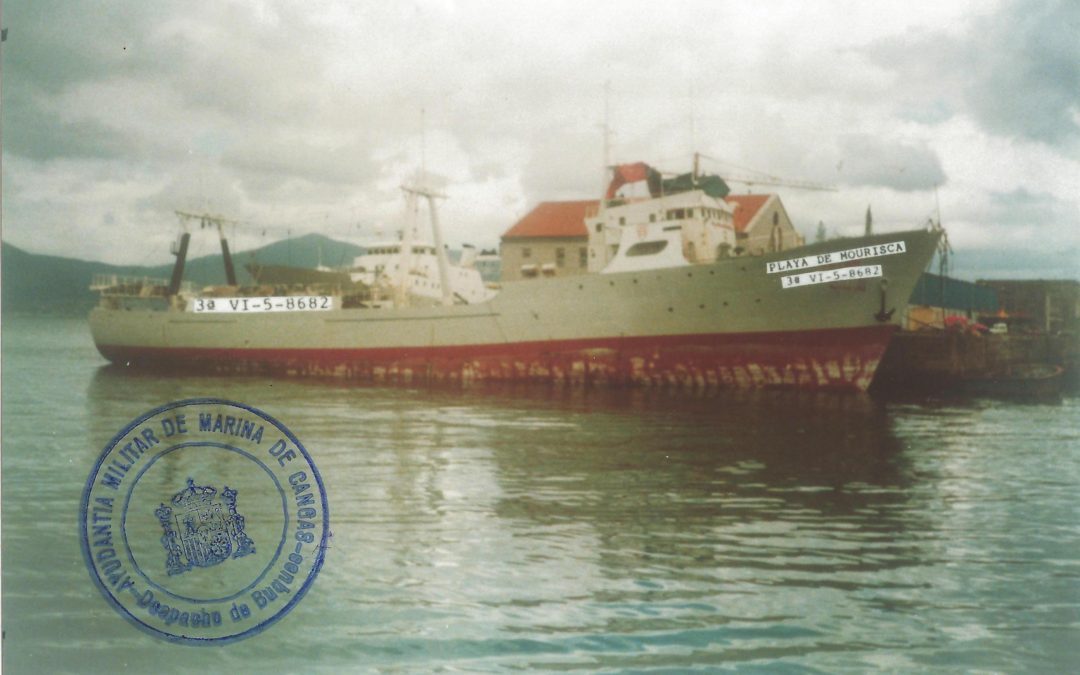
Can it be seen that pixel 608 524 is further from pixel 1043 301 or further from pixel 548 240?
pixel 548 240

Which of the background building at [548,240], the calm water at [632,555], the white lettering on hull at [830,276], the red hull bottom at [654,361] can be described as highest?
the background building at [548,240]

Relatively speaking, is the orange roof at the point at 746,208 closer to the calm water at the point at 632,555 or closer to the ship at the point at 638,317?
the ship at the point at 638,317

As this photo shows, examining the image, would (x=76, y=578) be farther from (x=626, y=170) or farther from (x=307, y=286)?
(x=307, y=286)

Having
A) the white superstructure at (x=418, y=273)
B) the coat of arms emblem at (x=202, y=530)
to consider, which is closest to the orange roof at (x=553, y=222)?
the white superstructure at (x=418, y=273)

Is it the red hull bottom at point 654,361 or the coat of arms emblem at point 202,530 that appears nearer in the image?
the coat of arms emblem at point 202,530

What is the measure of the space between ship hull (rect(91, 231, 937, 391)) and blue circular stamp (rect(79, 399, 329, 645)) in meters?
11.8

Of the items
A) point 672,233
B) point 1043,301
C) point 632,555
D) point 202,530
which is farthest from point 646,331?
point 1043,301

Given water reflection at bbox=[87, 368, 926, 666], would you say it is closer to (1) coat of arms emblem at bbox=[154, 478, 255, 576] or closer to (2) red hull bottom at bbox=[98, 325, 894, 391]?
(1) coat of arms emblem at bbox=[154, 478, 255, 576]

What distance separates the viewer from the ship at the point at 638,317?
58.9ft

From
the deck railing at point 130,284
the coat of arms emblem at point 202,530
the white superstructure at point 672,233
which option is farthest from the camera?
the deck railing at point 130,284

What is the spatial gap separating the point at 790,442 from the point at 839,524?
4.61 m

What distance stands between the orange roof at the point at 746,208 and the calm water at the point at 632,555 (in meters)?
18.7

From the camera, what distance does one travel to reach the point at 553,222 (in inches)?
1362

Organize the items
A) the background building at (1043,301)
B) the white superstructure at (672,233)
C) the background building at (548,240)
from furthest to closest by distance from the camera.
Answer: the background building at (548,240) < the background building at (1043,301) < the white superstructure at (672,233)
